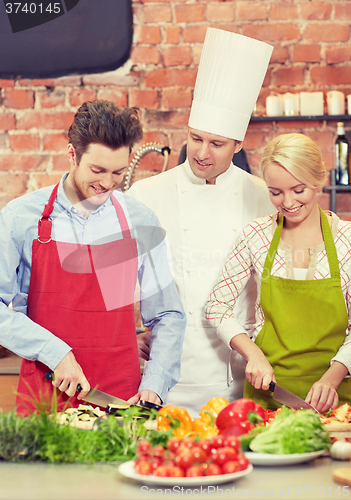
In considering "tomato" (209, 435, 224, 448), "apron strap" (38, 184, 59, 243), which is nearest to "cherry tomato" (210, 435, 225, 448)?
"tomato" (209, 435, 224, 448)

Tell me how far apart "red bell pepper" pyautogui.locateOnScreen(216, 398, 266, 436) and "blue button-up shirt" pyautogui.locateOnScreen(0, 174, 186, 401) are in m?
0.45

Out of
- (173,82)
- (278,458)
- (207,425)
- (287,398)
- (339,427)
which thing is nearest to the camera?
(278,458)

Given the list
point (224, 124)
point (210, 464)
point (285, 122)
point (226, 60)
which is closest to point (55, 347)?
point (210, 464)

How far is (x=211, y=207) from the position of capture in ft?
6.56

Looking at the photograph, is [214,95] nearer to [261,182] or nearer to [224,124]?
[224,124]

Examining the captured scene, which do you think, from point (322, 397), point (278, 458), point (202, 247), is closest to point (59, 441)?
point (278, 458)

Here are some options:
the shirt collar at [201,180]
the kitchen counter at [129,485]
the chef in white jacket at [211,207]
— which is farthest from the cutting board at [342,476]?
the shirt collar at [201,180]

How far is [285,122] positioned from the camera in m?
2.91

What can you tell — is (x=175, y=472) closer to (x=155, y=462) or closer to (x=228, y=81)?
(x=155, y=462)

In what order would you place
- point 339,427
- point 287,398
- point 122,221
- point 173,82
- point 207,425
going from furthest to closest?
1. point 173,82
2. point 122,221
3. point 287,398
4. point 339,427
5. point 207,425

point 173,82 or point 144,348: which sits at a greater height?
point 173,82

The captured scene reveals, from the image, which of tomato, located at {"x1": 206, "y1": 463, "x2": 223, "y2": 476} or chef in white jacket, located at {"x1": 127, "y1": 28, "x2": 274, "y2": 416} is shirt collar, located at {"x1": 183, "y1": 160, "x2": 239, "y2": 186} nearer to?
chef in white jacket, located at {"x1": 127, "y1": 28, "x2": 274, "y2": 416}

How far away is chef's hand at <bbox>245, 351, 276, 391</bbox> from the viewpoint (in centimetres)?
159

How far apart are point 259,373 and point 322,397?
0.18 metres
